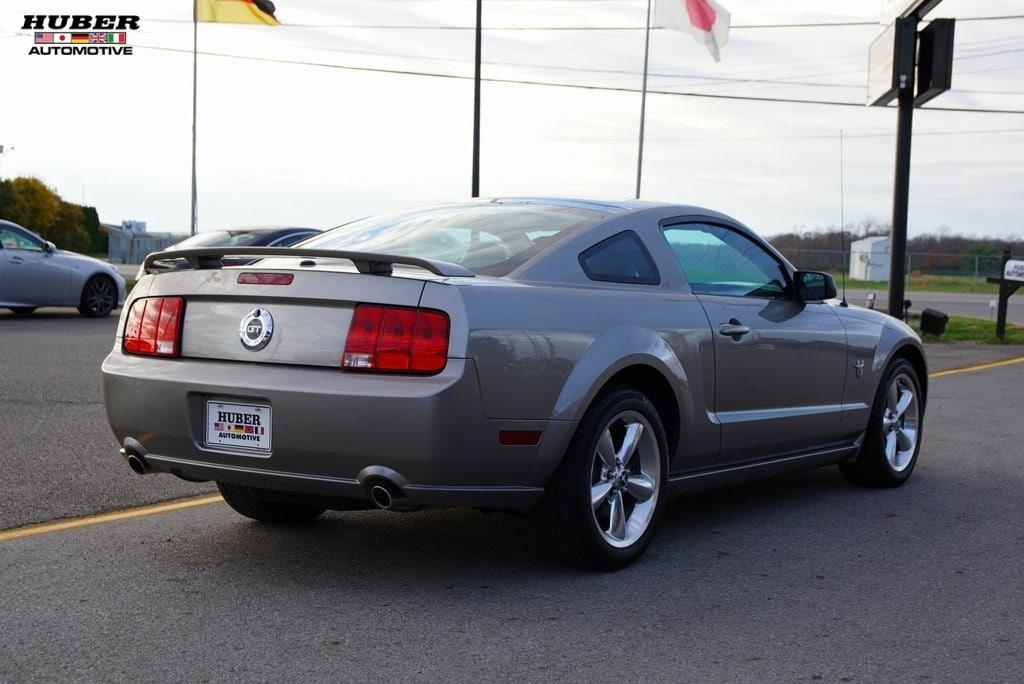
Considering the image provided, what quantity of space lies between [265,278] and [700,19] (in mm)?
29001

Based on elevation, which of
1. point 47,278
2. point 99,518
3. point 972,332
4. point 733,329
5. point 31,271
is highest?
point 733,329

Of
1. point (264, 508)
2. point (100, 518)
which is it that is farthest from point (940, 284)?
point (100, 518)

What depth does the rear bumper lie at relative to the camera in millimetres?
4602

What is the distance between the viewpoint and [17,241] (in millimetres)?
18297

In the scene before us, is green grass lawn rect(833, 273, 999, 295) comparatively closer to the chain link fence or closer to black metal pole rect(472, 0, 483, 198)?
the chain link fence

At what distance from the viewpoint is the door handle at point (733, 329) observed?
595 centimetres

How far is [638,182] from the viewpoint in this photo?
44.3m

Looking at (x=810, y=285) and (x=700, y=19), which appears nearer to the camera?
(x=810, y=285)

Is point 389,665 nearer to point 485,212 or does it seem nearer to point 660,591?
point 660,591

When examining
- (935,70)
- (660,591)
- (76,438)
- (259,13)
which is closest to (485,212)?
(660,591)

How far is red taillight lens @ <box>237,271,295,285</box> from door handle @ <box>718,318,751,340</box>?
6.80 feet

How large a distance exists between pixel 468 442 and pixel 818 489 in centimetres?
329

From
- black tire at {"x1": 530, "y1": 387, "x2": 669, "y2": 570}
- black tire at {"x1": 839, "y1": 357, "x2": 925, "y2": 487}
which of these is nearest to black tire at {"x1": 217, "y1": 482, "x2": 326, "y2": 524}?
black tire at {"x1": 530, "y1": 387, "x2": 669, "y2": 570}

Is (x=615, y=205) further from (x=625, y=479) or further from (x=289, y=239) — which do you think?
(x=289, y=239)
